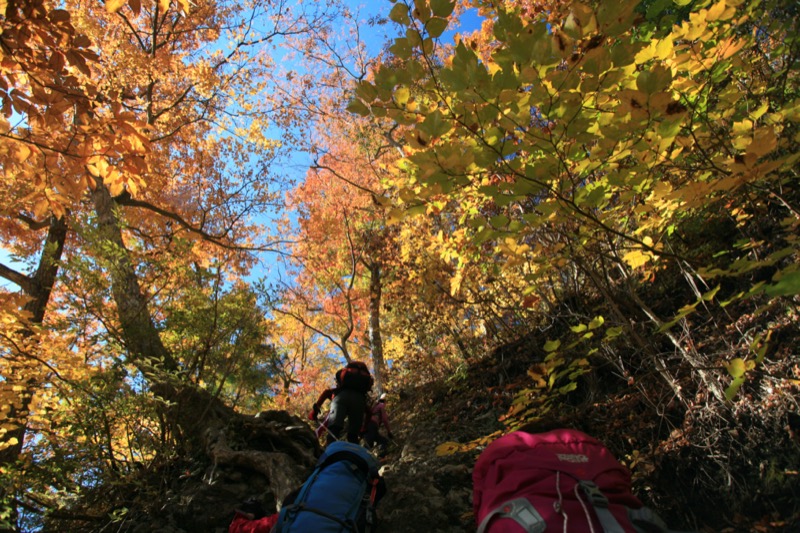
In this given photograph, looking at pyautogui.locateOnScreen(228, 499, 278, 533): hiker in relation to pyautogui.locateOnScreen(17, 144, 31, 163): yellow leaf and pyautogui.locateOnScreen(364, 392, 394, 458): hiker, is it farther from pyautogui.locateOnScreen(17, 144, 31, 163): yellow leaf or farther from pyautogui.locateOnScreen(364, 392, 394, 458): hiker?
pyautogui.locateOnScreen(17, 144, 31, 163): yellow leaf

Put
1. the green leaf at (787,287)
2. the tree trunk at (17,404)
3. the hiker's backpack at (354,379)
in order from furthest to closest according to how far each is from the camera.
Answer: the hiker's backpack at (354,379)
the tree trunk at (17,404)
the green leaf at (787,287)

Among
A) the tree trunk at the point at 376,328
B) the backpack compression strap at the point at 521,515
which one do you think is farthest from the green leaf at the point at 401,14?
the tree trunk at the point at 376,328

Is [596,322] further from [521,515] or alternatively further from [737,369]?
[521,515]

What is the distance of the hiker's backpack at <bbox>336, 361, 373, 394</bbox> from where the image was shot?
5.01 meters

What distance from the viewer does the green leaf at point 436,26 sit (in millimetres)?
1333

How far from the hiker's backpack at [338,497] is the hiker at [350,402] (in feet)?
6.34

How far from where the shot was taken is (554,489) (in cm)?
163

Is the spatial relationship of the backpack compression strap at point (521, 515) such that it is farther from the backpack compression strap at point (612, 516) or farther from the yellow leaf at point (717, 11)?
the yellow leaf at point (717, 11)

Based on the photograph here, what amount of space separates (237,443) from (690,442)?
4.49 meters

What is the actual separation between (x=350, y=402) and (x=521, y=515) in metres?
3.61

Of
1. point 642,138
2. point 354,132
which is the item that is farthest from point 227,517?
point 354,132

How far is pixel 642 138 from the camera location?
5.03ft

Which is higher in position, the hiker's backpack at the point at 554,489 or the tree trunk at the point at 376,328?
the tree trunk at the point at 376,328

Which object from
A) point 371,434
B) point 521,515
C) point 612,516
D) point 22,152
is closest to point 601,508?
point 612,516
